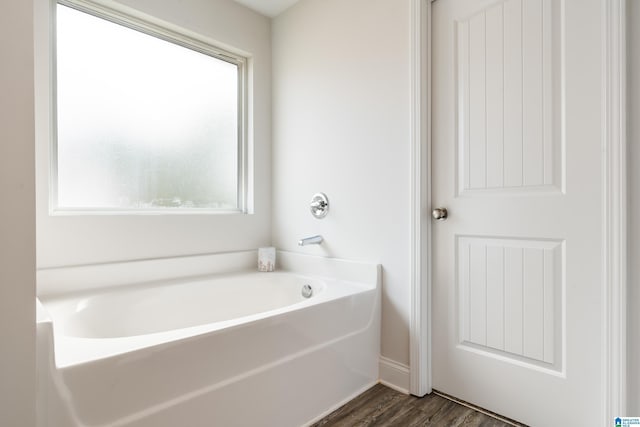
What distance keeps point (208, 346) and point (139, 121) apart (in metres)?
1.43

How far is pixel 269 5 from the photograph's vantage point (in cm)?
226

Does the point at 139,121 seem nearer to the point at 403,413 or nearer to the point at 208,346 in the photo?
the point at 208,346

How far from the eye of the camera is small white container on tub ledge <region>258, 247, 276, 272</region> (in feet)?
7.24

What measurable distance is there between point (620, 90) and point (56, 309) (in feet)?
7.44

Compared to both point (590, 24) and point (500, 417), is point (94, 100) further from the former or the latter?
point (500, 417)

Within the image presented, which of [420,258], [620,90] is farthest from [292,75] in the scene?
[620,90]

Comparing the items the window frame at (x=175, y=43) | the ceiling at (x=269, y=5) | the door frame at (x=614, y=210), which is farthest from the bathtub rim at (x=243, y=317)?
the ceiling at (x=269, y=5)

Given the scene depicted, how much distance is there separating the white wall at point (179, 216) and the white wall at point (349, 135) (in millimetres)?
104

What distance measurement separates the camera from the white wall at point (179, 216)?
1542 mm

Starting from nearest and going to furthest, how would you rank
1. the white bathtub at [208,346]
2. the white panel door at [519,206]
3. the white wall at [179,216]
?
the white bathtub at [208,346], the white panel door at [519,206], the white wall at [179,216]

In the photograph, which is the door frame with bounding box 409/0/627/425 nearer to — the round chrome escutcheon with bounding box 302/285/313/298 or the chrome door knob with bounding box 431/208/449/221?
the chrome door knob with bounding box 431/208/449/221

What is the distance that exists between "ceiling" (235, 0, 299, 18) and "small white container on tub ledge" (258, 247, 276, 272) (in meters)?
1.67

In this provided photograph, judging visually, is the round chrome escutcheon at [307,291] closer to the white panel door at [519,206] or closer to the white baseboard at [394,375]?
the white baseboard at [394,375]

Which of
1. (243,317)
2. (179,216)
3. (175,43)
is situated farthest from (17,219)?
(175,43)
